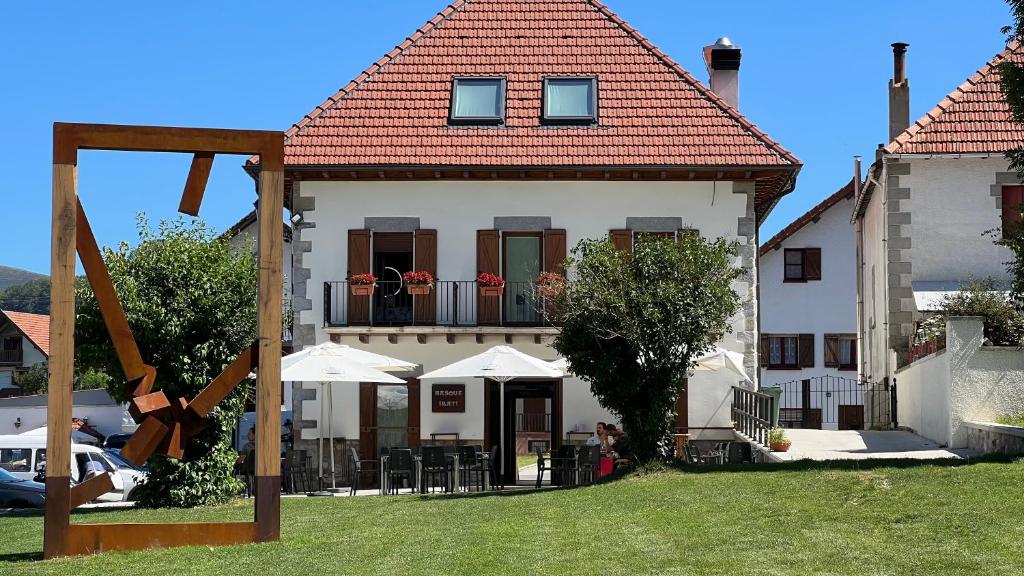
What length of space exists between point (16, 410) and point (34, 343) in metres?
25.6

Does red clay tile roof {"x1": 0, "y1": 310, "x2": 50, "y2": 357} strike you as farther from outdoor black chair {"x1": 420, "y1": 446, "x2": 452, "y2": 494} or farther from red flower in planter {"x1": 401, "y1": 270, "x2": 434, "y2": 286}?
outdoor black chair {"x1": 420, "y1": 446, "x2": 452, "y2": 494}

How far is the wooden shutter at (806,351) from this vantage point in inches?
1759

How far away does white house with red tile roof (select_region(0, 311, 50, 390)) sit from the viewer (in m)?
74.1

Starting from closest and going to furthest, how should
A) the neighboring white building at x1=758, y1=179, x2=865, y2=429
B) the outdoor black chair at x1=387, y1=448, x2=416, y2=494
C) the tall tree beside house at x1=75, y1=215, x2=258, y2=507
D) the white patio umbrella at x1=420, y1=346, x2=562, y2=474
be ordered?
the tall tree beside house at x1=75, y1=215, x2=258, y2=507, the outdoor black chair at x1=387, y1=448, x2=416, y2=494, the white patio umbrella at x1=420, y1=346, x2=562, y2=474, the neighboring white building at x1=758, y1=179, x2=865, y2=429

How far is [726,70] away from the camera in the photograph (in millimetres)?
28766

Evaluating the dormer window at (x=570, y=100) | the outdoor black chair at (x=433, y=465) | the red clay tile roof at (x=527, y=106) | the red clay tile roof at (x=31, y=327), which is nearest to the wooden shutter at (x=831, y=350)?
the red clay tile roof at (x=527, y=106)

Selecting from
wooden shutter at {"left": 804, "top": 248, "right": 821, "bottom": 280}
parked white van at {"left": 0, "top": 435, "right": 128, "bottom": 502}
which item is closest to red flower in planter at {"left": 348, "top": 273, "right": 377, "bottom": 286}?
parked white van at {"left": 0, "top": 435, "right": 128, "bottom": 502}

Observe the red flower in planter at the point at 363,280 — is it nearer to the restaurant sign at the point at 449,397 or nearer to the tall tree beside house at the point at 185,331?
the restaurant sign at the point at 449,397

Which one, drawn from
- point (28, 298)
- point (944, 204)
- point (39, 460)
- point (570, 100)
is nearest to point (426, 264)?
point (570, 100)

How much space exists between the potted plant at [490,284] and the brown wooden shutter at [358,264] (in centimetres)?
206

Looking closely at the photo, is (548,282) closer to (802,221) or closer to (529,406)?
(529,406)

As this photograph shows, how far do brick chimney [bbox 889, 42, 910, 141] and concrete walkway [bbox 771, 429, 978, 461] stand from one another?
32.8ft

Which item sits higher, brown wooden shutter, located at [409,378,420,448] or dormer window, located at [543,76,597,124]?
dormer window, located at [543,76,597,124]

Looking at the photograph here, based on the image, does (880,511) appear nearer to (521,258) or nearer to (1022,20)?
(1022,20)
